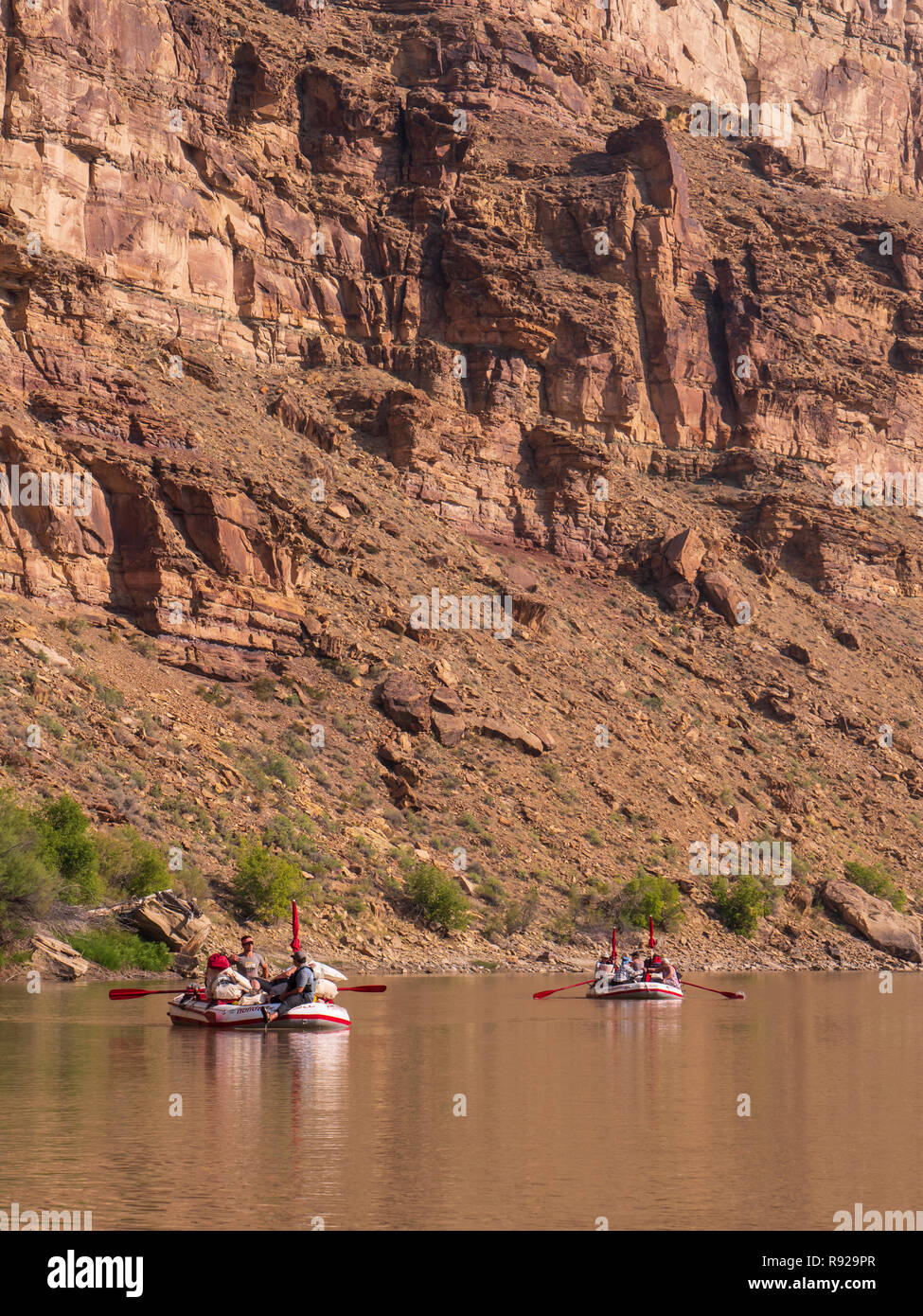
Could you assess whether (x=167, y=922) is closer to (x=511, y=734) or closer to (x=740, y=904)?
(x=511, y=734)

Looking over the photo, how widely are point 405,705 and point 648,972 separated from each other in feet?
58.3

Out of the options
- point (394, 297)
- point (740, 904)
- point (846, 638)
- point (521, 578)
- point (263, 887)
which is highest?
point (394, 297)

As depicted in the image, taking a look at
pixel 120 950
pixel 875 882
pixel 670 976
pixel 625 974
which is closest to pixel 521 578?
pixel 875 882

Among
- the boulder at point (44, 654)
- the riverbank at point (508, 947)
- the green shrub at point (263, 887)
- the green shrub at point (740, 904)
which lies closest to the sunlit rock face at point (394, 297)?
the boulder at point (44, 654)

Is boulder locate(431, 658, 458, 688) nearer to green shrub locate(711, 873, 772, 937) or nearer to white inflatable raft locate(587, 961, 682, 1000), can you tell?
green shrub locate(711, 873, 772, 937)

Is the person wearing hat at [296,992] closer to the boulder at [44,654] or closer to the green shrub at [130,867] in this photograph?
the green shrub at [130,867]

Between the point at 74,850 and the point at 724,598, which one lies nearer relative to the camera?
the point at 74,850

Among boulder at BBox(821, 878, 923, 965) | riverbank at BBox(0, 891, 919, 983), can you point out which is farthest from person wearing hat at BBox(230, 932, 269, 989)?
boulder at BBox(821, 878, 923, 965)

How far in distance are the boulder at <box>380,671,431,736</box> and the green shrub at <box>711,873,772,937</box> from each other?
12.0 m

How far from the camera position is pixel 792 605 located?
7694cm

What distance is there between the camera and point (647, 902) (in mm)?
50844

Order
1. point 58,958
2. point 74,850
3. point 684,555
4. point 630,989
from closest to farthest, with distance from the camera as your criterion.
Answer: point 58,958, point 74,850, point 630,989, point 684,555
